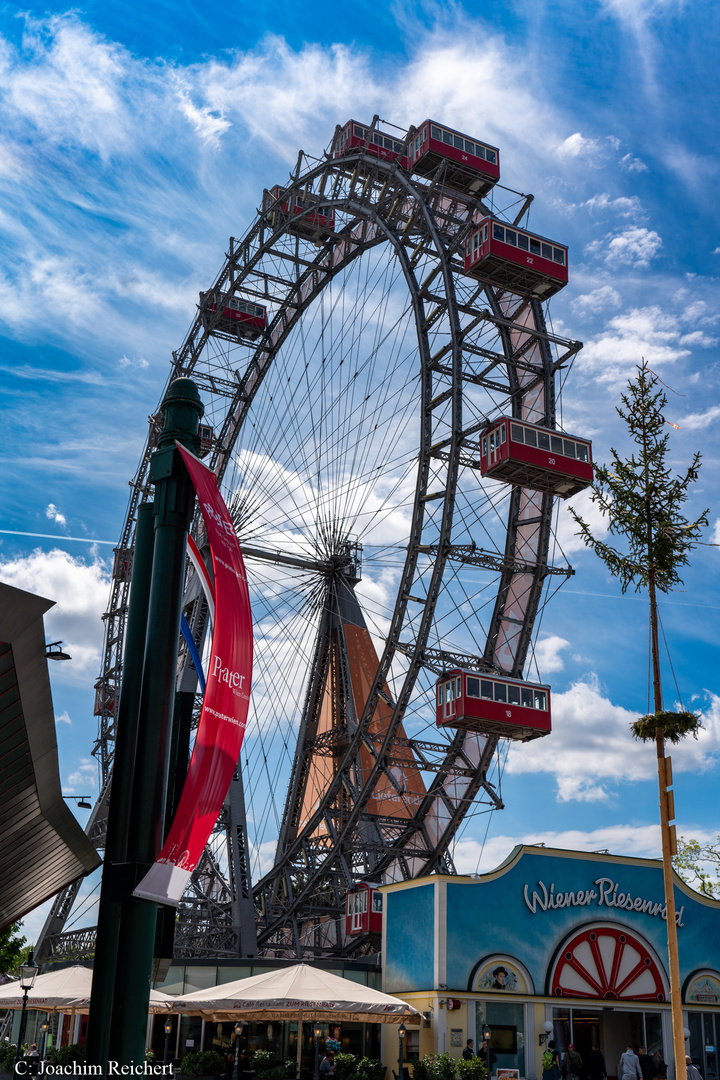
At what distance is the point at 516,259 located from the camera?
3553 cm

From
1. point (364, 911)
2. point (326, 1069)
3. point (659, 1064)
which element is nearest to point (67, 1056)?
point (326, 1069)

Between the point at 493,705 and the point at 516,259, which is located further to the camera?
the point at 516,259

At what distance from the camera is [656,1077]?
2316 centimetres

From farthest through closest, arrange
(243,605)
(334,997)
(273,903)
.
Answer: (273,903) < (334,997) < (243,605)

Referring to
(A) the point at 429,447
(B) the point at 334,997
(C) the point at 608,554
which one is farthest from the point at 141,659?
(A) the point at 429,447

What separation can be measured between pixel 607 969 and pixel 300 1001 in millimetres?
10400

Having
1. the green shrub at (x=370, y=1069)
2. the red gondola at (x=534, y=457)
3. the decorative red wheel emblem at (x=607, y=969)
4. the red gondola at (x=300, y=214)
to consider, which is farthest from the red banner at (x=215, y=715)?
the red gondola at (x=300, y=214)

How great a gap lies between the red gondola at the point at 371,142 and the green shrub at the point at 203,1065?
32.3 metres

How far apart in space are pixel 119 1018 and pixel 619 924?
77.7ft

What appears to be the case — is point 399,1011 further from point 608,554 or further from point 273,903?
point 273,903

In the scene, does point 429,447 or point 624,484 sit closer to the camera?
point 624,484

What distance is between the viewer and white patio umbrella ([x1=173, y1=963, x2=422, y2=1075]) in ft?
67.3

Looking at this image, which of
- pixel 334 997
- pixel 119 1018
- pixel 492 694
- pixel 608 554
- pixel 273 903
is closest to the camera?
pixel 119 1018

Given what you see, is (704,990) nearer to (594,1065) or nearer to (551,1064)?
(594,1065)
